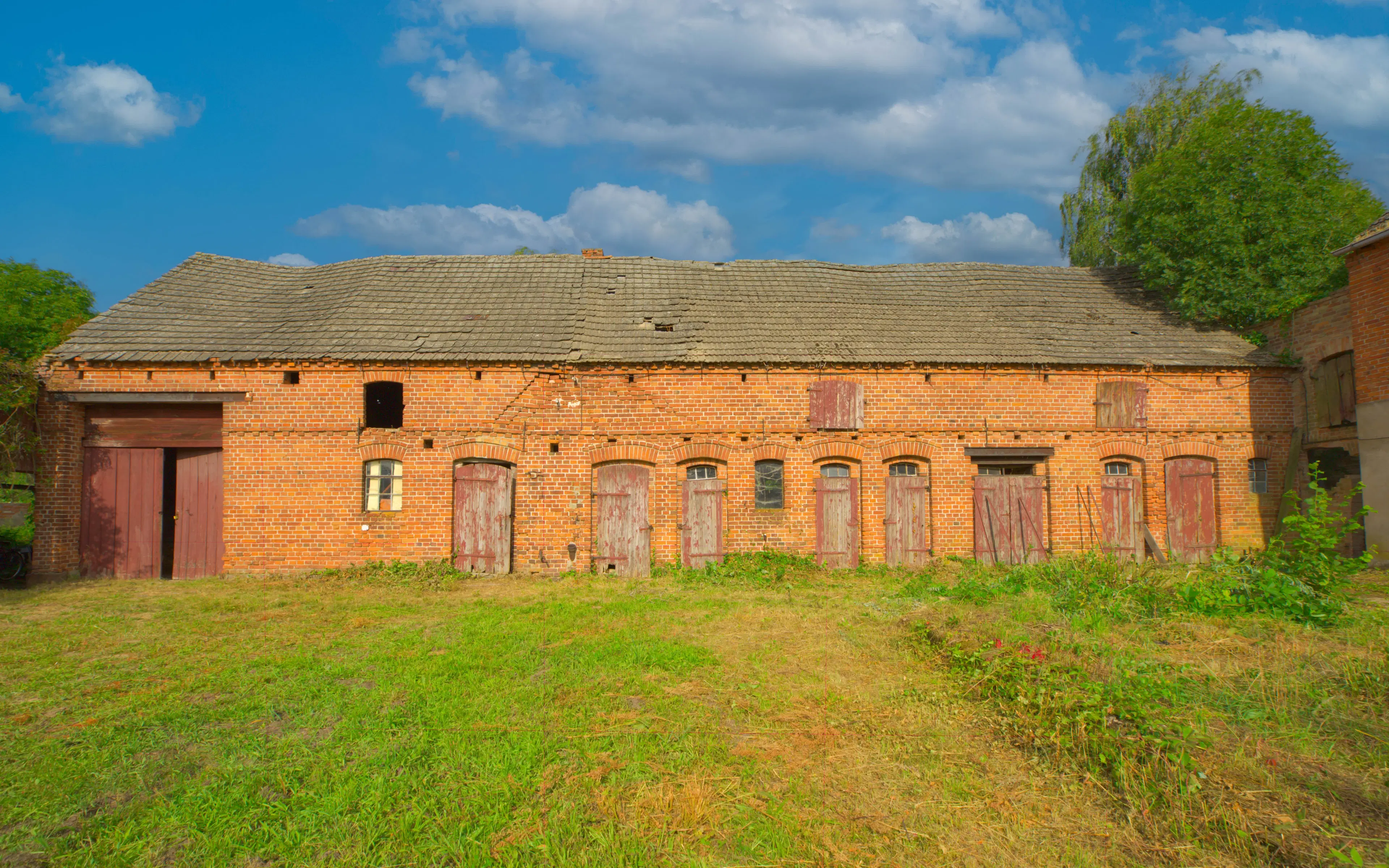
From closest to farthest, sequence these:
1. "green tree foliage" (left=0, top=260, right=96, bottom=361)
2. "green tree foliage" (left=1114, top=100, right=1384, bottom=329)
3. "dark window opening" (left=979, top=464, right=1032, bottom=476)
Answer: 1. "dark window opening" (left=979, top=464, right=1032, bottom=476)
2. "green tree foliage" (left=1114, top=100, right=1384, bottom=329)
3. "green tree foliage" (left=0, top=260, right=96, bottom=361)

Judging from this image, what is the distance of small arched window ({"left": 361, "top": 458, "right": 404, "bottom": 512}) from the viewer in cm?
1325

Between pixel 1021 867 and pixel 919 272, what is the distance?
51.2 feet

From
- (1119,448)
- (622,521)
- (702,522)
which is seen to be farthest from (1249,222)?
(622,521)

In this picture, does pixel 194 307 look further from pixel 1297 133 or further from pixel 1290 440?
pixel 1297 133

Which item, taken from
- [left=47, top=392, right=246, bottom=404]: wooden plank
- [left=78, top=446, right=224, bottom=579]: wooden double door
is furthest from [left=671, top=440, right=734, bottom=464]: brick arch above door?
[left=78, top=446, right=224, bottom=579]: wooden double door

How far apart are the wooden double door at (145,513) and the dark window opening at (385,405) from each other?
10.3 ft

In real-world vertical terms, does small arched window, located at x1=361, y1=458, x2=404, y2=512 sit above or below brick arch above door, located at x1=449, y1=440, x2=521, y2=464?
below

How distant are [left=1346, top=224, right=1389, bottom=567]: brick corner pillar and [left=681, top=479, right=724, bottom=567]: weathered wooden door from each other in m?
11.3

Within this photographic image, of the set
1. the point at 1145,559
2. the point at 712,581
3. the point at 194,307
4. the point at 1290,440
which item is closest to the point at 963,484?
the point at 1145,559

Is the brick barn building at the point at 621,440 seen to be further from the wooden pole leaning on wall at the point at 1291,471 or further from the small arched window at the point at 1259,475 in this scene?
the wooden pole leaning on wall at the point at 1291,471

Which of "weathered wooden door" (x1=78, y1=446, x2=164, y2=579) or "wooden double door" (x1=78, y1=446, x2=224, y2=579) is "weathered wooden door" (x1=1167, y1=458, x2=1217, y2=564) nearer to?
"wooden double door" (x1=78, y1=446, x2=224, y2=579)

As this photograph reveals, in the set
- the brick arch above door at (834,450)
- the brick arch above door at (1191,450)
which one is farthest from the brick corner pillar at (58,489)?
the brick arch above door at (1191,450)

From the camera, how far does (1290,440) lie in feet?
46.4

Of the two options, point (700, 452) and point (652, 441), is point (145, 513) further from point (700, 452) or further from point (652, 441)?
point (700, 452)
